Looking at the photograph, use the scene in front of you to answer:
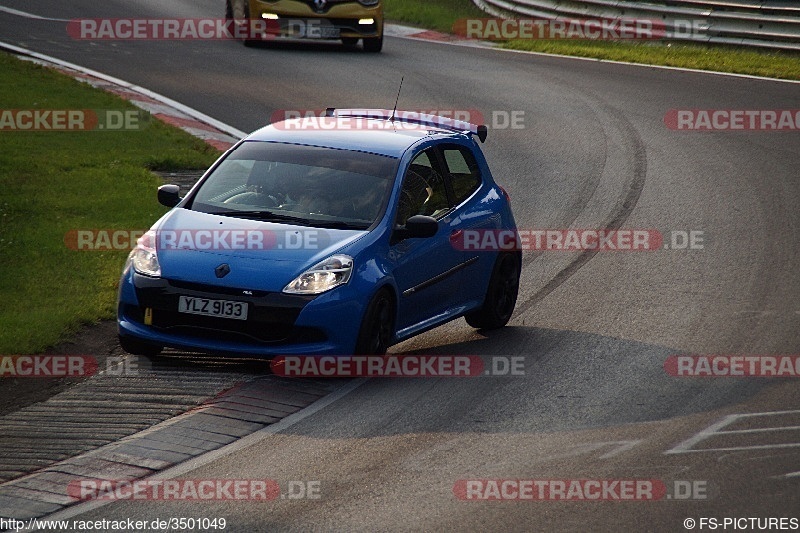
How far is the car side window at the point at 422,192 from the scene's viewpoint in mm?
10664

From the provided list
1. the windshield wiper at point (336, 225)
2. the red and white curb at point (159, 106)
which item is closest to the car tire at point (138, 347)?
the windshield wiper at point (336, 225)

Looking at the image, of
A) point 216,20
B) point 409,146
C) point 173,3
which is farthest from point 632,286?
point 173,3

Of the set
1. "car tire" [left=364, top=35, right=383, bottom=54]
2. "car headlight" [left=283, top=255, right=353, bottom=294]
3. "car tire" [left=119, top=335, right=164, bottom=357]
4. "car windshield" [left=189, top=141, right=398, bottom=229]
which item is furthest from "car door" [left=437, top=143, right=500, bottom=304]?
"car tire" [left=364, top=35, right=383, bottom=54]

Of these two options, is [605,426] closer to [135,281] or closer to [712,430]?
[712,430]

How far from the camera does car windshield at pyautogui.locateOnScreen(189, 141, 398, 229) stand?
34.1 feet

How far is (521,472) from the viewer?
7910 millimetres

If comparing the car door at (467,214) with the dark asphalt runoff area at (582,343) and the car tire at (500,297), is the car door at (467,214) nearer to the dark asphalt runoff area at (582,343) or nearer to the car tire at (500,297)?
the car tire at (500,297)

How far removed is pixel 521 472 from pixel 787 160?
1230 centimetres

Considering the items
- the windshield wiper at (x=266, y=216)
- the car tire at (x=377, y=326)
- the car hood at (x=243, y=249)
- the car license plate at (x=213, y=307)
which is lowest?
the car tire at (x=377, y=326)

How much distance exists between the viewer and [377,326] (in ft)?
32.7

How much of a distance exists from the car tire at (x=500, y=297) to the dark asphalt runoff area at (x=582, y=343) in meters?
0.17

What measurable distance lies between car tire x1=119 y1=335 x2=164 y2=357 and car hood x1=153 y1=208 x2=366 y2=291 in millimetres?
540

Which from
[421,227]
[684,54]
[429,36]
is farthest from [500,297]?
[429,36]

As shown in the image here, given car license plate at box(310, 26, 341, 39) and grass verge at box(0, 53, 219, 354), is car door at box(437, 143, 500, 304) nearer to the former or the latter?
grass verge at box(0, 53, 219, 354)
